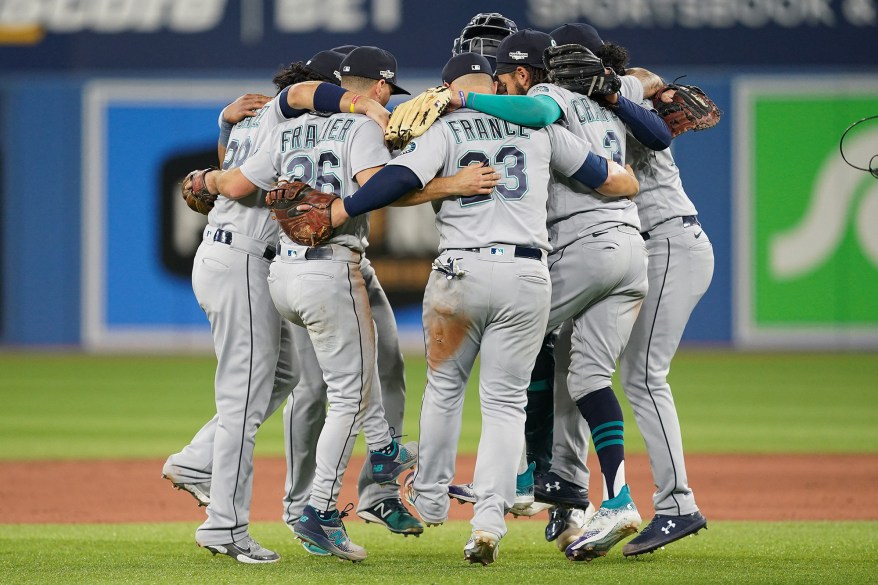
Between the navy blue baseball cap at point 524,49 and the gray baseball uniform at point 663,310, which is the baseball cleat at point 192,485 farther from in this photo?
the navy blue baseball cap at point 524,49

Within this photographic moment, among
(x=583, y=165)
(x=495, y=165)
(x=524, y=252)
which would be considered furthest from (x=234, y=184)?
(x=583, y=165)

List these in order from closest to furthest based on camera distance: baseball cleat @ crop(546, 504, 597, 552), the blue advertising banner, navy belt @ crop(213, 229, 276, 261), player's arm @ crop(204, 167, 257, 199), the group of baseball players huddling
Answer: the group of baseball players huddling
player's arm @ crop(204, 167, 257, 199)
navy belt @ crop(213, 229, 276, 261)
baseball cleat @ crop(546, 504, 597, 552)
the blue advertising banner

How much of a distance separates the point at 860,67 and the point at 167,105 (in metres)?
8.47

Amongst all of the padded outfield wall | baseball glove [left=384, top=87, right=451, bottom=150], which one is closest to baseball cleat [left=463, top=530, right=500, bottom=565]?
baseball glove [left=384, top=87, right=451, bottom=150]

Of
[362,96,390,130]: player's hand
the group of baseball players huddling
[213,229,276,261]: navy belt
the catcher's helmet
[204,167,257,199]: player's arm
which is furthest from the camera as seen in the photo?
the catcher's helmet

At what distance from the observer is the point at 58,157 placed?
15.6 meters

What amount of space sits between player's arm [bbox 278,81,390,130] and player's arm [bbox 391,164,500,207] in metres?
0.28

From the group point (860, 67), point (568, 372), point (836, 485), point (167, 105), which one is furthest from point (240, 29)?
point (568, 372)

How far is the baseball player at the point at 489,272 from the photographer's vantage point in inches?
162

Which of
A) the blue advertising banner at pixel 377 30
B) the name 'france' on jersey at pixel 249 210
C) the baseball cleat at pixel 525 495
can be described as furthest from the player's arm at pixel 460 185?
the blue advertising banner at pixel 377 30

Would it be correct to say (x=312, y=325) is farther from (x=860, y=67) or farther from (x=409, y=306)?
(x=860, y=67)

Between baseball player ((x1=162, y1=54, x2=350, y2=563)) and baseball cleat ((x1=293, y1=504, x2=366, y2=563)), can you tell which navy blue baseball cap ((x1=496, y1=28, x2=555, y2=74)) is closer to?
baseball player ((x1=162, y1=54, x2=350, y2=563))

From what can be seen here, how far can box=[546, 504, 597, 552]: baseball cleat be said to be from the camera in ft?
15.6

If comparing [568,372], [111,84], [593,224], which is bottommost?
[568,372]
